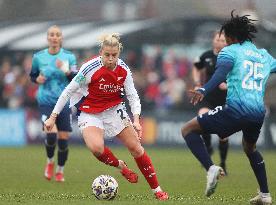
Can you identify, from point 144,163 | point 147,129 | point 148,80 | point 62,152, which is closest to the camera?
point 144,163

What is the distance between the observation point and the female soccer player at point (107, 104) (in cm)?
1079

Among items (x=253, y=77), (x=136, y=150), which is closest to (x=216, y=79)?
(x=253, y=77)

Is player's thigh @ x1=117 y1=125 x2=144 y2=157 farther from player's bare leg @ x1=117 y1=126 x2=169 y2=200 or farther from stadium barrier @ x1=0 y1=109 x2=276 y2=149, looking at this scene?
stadium barrier @ x1=0 y1=109 x2=276 y2=149

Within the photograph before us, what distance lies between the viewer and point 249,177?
51.4ft

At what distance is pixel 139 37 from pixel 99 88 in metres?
17.5

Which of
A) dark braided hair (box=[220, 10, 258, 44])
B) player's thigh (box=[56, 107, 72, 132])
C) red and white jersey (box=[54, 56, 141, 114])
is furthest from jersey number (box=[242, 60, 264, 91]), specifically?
player's thigh (box=[56, 107, 72, 132])

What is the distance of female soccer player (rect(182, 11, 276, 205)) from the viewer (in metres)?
9.98

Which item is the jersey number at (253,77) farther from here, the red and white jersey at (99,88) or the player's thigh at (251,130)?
the red and white jersey at (99,88)

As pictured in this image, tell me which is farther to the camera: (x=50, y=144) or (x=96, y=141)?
(x=50, y=144)

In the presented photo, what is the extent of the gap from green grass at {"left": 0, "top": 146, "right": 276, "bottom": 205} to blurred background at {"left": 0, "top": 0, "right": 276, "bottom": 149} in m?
5.11

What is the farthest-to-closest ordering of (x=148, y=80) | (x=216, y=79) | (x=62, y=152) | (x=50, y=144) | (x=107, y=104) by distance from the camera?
(x=148, y=80) < (x=50, y=144) < (x=62, y=152) < (x=107, y=104) < (x=216, y=79)

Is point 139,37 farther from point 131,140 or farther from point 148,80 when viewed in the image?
point 131,140

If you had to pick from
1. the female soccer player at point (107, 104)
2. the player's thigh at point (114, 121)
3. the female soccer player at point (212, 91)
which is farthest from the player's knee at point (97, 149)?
the female soccer player at point (212, 91)

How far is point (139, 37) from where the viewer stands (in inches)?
1120
